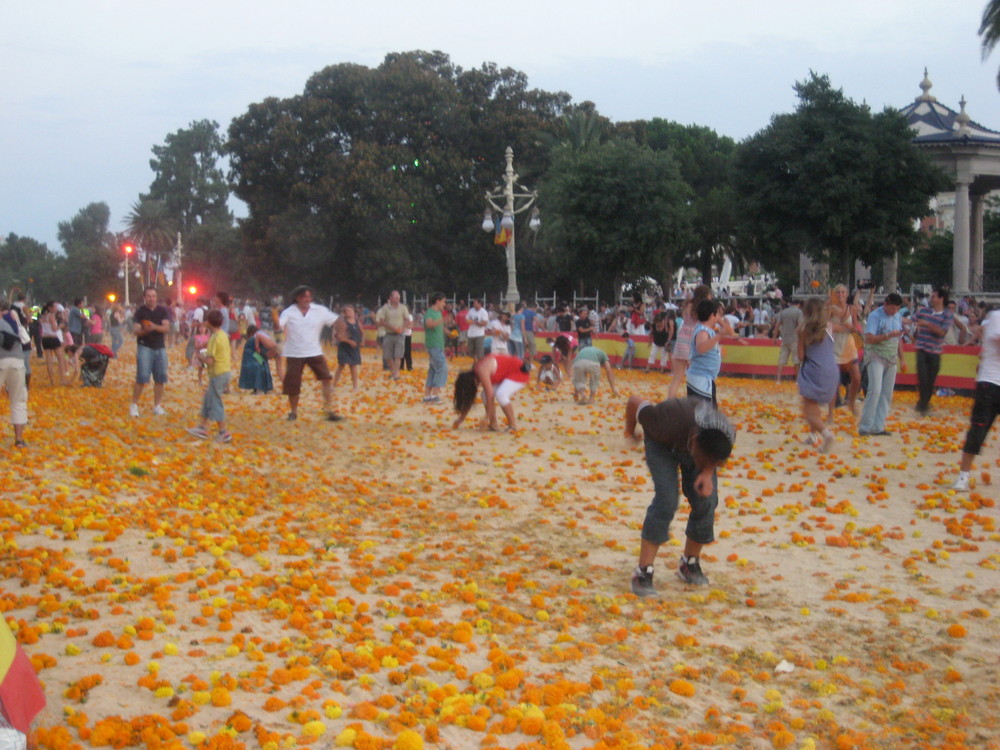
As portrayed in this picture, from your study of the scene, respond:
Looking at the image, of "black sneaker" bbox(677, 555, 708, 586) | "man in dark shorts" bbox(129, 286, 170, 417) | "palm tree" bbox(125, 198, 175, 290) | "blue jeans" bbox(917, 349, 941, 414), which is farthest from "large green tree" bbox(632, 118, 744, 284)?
"palm tree" bbox(125, 198, 175, 290)

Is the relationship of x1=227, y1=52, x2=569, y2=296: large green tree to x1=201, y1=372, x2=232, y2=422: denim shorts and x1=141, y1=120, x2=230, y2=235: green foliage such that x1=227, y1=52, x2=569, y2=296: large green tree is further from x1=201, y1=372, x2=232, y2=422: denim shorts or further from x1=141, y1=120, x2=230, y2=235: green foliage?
x1=141, y1=120, x2=230, y2=235: green foliage

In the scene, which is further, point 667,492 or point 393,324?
point 393,324

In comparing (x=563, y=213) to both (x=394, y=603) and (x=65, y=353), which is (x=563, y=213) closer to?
(x=65, y=353)

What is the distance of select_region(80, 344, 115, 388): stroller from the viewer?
67.2 feet

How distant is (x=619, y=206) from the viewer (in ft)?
136

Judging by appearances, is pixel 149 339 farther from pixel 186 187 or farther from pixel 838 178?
pixel 186 187

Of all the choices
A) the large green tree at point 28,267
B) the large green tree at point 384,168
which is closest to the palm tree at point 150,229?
the large green tree at point 28,267

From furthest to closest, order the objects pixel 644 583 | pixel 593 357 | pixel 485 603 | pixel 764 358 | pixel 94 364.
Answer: pixel 764 358, pixel 94 364, pixel 593 357, pixel 644 583, pixel 485 603

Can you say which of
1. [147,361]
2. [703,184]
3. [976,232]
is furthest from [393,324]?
[703,184]

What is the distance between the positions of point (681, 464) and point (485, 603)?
1525 millimetres

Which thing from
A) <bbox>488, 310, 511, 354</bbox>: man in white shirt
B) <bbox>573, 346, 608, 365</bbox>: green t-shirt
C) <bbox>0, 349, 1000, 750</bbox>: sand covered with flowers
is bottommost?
<bbox>0, 349, 1000, 750</bbox>: sand covered with flowers

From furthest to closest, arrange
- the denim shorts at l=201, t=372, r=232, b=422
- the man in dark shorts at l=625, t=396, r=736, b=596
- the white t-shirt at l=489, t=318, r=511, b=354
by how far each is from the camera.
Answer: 1. the white t-shirt at l=489, t=318, r=511, b=354
2. the denim shorts at l=201, t=372, r=232, b=422
3. the man in dark shorts at l=625, t=396, r=736, b=596

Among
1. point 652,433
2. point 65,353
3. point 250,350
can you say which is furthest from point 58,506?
point 65,353

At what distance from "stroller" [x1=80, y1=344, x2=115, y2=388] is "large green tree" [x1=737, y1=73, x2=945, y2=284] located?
21.7 metres
